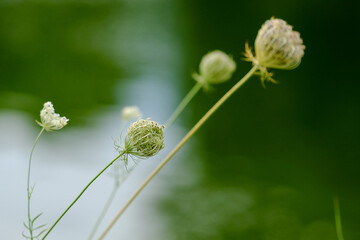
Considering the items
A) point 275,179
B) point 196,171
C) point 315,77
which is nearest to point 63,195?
point 196,171

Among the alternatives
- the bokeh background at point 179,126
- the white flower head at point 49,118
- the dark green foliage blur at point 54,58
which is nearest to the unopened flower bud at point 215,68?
the bokeh background at point 179,126

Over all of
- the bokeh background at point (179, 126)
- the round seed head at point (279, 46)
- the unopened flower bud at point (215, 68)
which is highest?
the bokeh background at point (179, 126)

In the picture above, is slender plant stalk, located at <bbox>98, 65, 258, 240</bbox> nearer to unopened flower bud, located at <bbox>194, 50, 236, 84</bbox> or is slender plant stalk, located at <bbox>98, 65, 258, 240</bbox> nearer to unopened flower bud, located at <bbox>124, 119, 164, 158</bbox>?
unopened flower bud, located at <bbox>124, 119, 164, 158</bbox>

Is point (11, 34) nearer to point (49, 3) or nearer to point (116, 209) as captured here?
point (49, 3)

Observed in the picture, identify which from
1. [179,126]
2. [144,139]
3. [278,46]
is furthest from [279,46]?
[179,126]

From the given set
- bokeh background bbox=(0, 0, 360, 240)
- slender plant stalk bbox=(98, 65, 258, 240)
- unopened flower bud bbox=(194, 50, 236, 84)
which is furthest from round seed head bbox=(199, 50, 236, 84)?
slender plant stalk bbox=(98, 65, 258, 240)

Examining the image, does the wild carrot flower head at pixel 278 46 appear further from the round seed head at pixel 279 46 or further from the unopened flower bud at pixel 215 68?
the unopened flower bud at pixel 215 68
